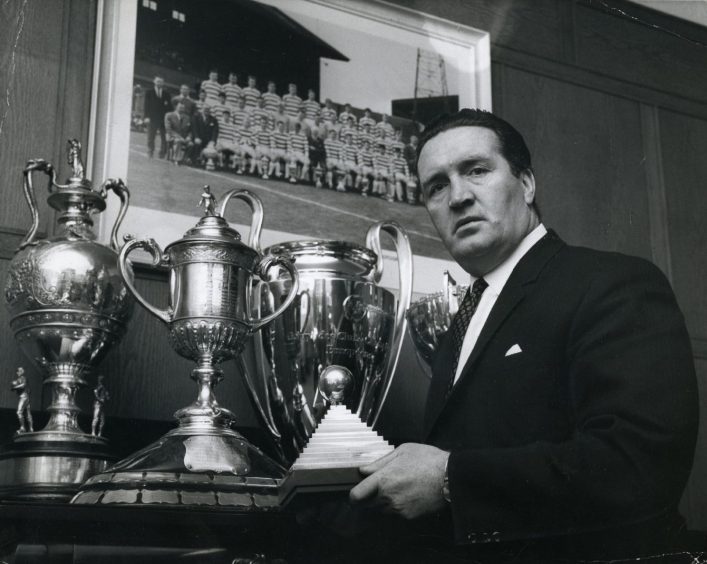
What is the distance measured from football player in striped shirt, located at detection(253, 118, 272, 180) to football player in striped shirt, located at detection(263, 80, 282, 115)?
0.03 metres

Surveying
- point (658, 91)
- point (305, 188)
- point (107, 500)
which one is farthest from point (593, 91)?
point (107, 500)

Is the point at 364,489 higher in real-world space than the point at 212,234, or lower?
lower

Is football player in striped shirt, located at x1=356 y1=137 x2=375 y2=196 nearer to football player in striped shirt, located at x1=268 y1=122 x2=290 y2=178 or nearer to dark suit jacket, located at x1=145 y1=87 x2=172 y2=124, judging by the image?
football player in striped shirt, located at x1=268 y1=122 x2=290 y2=178

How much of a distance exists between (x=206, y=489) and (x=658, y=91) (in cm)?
175

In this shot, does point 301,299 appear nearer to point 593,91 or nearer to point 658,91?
point 593,91

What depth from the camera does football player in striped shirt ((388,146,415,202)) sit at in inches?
78.3

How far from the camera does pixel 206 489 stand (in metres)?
1.13

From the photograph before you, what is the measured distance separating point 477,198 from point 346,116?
0.60 meters

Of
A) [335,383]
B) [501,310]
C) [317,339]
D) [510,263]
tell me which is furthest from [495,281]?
[335,383]

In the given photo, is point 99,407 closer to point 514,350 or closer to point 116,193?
point 116,193

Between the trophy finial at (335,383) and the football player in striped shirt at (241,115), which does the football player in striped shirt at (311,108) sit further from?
the trophy finial at (335,383)

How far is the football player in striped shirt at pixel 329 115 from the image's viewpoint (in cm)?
194

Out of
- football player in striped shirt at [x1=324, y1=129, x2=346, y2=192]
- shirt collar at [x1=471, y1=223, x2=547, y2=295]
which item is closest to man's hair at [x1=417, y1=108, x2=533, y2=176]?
shirt collar at [x1=471, y1=223, x2=547, y2=295]

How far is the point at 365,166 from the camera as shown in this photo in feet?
6.43
